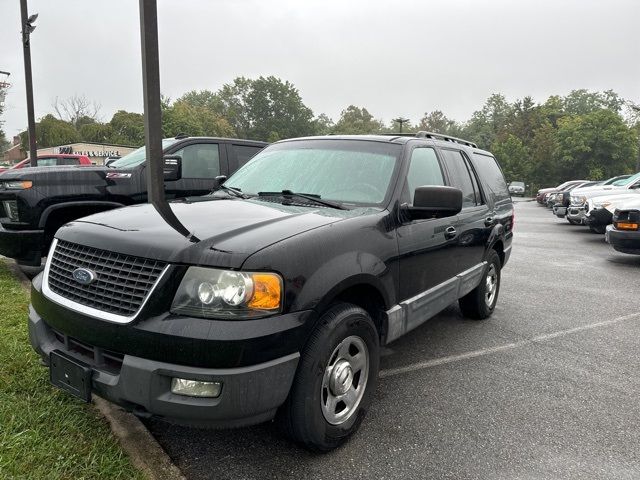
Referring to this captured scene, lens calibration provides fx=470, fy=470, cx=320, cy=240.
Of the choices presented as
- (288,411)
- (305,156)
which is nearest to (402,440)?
(288,411)

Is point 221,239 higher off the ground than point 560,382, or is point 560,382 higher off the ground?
point 221,239

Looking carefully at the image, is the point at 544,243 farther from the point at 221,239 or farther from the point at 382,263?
the point at 221,239

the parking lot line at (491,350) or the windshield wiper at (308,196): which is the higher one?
the windshield wiper at (308,196)

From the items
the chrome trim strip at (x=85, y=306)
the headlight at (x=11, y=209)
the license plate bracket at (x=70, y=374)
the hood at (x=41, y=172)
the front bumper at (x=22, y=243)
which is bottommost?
the license plate bracket at (x=70, y=374)

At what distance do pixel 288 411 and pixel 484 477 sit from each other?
1085mm

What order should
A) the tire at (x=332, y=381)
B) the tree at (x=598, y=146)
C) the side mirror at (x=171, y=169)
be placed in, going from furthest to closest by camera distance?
the tree at (x=598, y=146)
the side mirror at (x=171, y=169)
the tire at (x=332, y=381)

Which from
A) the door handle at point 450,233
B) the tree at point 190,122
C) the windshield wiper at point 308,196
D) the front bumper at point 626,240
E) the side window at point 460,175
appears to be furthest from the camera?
the tree at point 190,122

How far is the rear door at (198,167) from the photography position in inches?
246

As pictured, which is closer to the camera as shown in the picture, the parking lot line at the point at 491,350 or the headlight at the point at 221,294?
the headlight at the point at 221,294

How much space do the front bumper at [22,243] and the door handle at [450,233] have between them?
420cm

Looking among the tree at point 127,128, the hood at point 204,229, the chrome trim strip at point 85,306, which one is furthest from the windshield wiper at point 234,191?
the tree at point 127,128

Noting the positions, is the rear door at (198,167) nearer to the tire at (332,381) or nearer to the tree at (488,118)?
the tire at (332,381)

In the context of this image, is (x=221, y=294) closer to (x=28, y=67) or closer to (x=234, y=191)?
(x=234, y=191)

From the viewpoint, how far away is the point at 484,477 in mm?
2424
